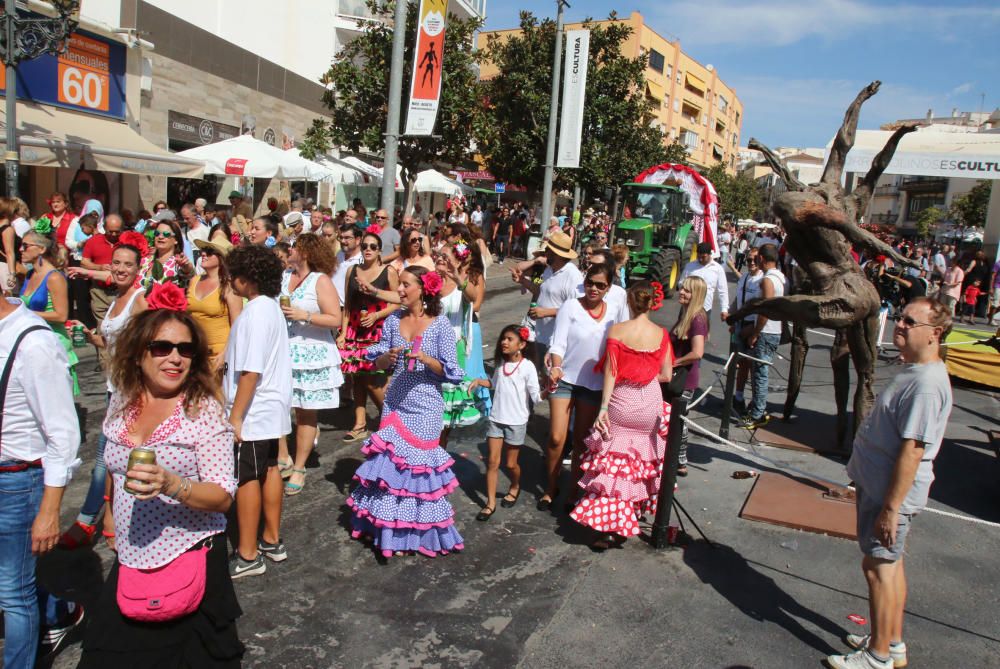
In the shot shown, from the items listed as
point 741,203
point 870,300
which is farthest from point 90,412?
point 741,203

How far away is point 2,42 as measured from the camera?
32.3 ft

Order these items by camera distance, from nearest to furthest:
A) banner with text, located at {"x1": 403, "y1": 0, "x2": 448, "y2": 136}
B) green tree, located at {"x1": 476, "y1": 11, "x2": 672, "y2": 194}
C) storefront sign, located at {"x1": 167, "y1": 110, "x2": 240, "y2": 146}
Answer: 1. banner with text, located at {"x1": 403, "y1": 0, "x2": 448, "y2": 136}
2. storefront sign, located at {"x1": 167, "y1": 110, "x2": 240, "y2": 146}
3. green tree, located at {"x1": 476, "y1": 11, "x2": 672, "y2": 194}

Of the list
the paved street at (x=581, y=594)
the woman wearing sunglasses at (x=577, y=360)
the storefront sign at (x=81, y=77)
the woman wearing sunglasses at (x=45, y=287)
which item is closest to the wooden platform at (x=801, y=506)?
the paved street at (x=581, y=594)

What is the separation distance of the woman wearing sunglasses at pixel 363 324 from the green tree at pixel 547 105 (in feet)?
63.2

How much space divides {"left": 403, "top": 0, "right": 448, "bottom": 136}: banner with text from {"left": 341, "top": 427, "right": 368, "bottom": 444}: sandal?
272 inches

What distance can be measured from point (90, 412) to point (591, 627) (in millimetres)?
5190

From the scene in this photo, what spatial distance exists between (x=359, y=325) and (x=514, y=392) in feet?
6.67

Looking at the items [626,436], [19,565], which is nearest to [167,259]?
[19,565]

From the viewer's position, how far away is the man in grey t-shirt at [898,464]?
331cm

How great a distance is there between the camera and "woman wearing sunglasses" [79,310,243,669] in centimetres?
231

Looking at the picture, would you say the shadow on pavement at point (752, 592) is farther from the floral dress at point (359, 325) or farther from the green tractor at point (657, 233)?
the green tractor at point (657, 233)

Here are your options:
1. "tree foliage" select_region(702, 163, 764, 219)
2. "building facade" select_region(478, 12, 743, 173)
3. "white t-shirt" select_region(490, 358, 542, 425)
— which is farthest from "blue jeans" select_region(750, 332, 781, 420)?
"tree foliage" select_region(702, 163, 764, 219)

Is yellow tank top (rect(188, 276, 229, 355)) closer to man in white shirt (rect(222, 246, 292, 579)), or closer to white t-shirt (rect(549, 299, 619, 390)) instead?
man in white shirt (rect(222, 246, 292, 579))

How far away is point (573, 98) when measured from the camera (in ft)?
70.9
